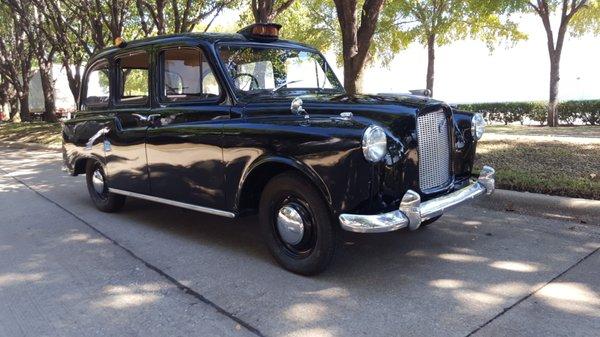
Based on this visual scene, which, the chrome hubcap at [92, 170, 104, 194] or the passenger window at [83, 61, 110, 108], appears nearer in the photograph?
the passenger window at [83, 61, 110, 108]

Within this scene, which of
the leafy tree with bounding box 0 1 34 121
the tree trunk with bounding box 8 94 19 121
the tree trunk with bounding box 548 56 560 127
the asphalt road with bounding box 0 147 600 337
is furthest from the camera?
the tree trunk with bounding box 8 94 19 121

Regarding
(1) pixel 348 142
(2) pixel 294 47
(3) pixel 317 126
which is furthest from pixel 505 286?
(2) pixel 294 47

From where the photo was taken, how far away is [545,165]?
6.96m

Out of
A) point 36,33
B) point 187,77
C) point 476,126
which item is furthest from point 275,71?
point 36,33

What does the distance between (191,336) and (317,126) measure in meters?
1.67

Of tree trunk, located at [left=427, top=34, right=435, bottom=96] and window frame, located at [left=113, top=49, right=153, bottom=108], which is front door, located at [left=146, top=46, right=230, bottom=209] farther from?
tree trunk, located at [left=427, top=34, right=435, bottom=96]

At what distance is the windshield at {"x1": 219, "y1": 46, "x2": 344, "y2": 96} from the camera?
4.62 meters

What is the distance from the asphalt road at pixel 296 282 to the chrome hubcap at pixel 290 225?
0.30 m

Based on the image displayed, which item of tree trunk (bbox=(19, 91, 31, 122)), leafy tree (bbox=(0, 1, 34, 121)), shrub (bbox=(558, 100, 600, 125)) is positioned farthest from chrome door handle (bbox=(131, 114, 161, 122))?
tree trunk (bbox=(19, 91, 31, 122))

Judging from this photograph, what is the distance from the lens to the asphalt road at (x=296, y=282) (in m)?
3.21

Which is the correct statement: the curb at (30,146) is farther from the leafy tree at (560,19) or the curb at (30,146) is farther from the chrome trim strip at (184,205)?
the leafy tree at (560,19)

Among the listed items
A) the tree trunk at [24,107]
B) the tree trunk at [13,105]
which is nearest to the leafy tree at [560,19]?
the tree trunk at [24,107]

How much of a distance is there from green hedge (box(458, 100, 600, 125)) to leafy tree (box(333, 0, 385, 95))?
35.4 feet

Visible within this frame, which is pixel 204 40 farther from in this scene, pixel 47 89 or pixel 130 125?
pixel 47 89
